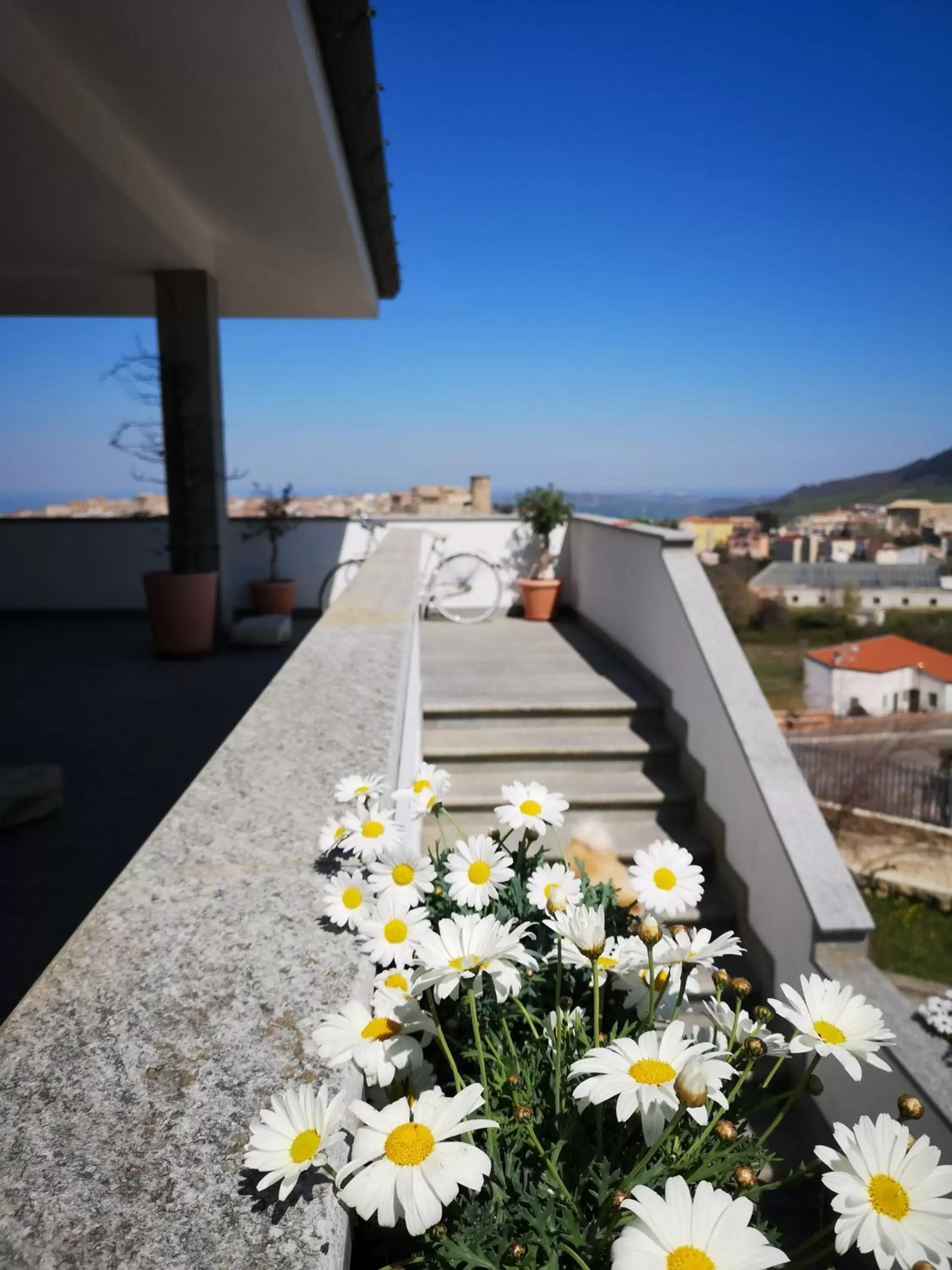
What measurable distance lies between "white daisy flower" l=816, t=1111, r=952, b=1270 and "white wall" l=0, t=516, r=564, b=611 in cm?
799

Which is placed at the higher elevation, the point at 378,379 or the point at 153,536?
the point at 378,379

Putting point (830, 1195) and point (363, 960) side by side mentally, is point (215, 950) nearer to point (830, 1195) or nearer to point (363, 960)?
point (363, 960)

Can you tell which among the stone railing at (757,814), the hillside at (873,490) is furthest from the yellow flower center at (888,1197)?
the hillside at (873,490)

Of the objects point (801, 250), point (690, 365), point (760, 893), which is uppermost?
point (801, 250)

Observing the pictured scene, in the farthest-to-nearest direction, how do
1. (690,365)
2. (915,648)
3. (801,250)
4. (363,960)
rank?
(690,365), (801,250), (915,648), (363,960)

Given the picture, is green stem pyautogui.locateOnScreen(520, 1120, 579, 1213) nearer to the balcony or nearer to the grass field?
the balcony

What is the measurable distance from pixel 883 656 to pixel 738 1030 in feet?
71.8

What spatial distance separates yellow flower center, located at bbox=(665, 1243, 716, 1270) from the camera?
0.55 metres

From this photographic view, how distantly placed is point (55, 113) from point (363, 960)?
3.99 m

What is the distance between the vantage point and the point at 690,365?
310 feet

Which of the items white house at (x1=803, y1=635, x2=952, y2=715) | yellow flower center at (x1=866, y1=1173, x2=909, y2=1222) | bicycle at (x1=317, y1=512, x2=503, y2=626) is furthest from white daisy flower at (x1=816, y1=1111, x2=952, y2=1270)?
white house at (x1=803, y1=635, x2=952, y2=715)

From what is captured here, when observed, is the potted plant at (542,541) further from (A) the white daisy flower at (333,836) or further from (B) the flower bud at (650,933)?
(B) the flower bud at (650,933)

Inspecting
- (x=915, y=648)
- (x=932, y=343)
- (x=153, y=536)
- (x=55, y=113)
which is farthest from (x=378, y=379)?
(x=932, y=343)

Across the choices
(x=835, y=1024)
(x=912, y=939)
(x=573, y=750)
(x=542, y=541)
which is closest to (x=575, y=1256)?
(x=835, y=1024)
